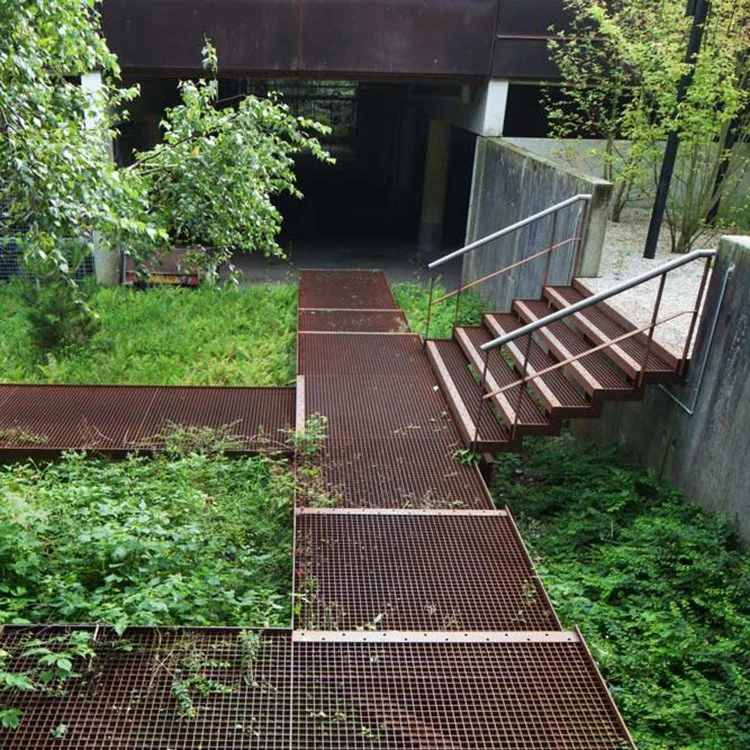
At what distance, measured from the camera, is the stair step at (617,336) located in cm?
561

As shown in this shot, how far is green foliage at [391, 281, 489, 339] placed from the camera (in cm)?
1020

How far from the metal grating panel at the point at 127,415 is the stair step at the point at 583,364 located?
249 cm

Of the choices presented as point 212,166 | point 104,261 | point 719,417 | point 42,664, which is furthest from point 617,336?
point 104,261

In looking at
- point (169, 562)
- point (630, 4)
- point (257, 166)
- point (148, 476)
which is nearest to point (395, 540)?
point (169, 562)

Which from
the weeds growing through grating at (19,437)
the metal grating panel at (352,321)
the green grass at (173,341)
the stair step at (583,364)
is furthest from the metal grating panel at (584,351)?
the weeds growing through grating at (19,437)

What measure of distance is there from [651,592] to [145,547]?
10.2 ft

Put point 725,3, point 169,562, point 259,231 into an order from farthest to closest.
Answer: point 725,3 < point 259,231 < point 169,562

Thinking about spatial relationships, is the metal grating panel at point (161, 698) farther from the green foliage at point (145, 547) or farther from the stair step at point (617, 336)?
the stair step at point (617, 336)

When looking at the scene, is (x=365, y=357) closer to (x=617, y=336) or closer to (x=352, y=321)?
(x=352, y=321)

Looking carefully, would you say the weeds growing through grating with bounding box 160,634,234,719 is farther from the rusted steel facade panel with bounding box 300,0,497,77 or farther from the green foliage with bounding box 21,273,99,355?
the rusted steel facade panel with bounding box 300,0,497,77

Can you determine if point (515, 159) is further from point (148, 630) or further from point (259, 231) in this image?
point (148, 630)

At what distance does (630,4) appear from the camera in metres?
9.32

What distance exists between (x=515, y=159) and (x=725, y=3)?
10.4 feet

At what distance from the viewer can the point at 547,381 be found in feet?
20.1
